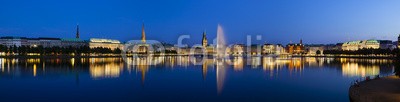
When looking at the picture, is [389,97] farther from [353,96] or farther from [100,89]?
[100,89]

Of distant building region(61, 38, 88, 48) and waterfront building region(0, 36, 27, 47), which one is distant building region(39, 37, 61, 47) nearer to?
distant building region(61, 38, 88, 48)

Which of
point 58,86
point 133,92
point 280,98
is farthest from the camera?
point 58,86

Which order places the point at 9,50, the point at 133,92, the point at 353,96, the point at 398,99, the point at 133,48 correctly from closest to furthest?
the point at 398,99 < the point at 353,96 < the point at 133,92 < the point at 9,50 < the point at 133,48

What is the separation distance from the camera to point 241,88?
24828mm

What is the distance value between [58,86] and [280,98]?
1344 centimetres

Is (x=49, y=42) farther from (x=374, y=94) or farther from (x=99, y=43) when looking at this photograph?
(x=374, y=94)

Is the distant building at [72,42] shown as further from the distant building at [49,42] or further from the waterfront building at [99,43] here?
the waterfront building at [99,43]

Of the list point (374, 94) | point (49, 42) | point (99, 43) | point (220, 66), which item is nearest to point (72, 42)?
point (49, 42)

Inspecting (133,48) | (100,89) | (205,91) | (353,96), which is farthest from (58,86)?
(133,48)

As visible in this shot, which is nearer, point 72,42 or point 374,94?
point 374,94

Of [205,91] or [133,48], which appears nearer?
[205,91]

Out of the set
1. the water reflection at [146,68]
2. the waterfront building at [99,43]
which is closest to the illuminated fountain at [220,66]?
the water reflection at [146,68]

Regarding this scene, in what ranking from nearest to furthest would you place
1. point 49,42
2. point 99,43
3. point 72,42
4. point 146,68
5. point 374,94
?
point 374,94, point 146,68, point 49,42, point 72,42, point 99,43

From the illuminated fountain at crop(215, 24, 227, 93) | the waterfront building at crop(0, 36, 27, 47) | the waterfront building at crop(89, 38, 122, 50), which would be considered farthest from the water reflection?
the waterfront building at crop(89, 38, 122, 50)
